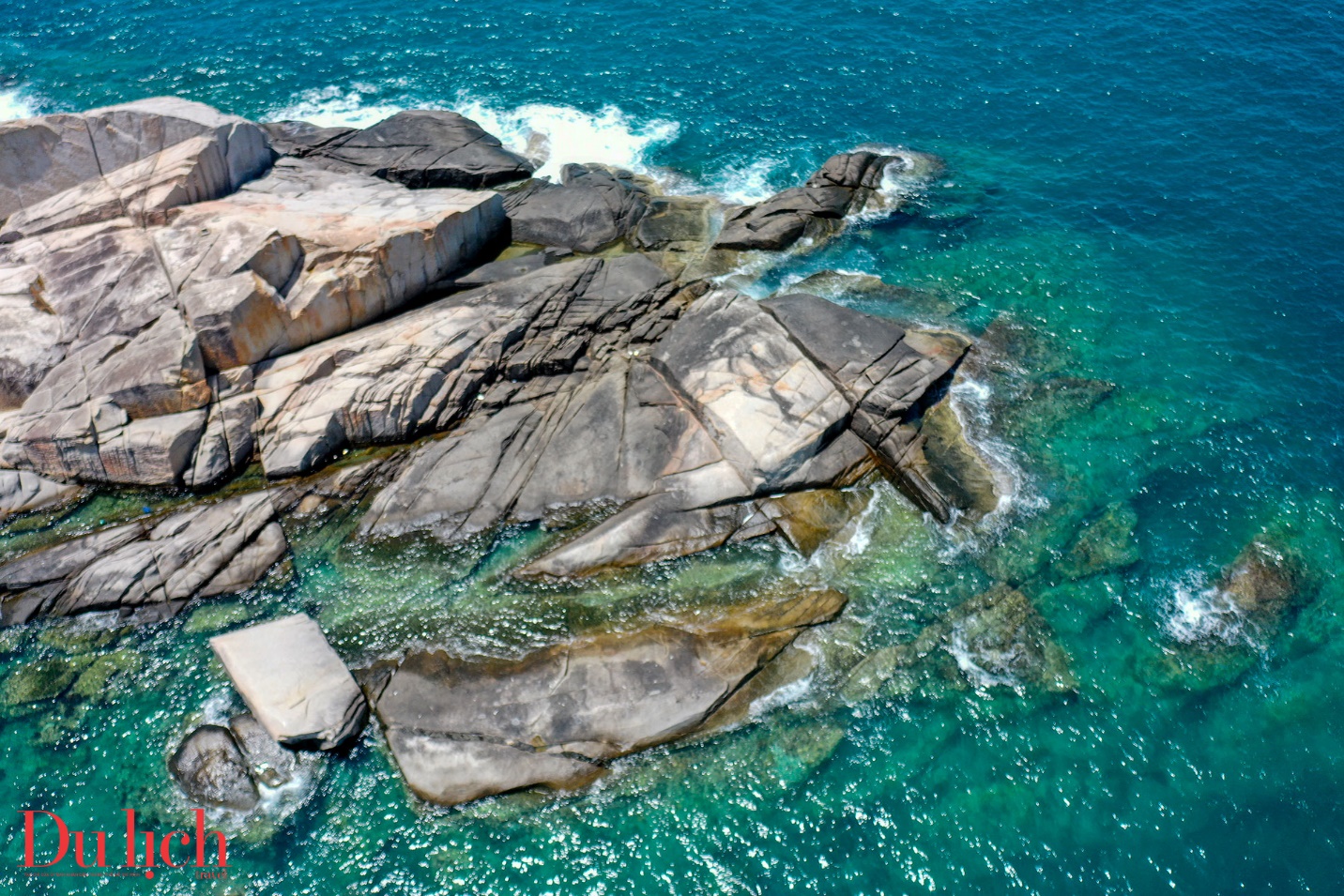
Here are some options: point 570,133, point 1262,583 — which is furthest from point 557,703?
point 570,133

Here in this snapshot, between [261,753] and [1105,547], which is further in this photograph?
[1105,547]

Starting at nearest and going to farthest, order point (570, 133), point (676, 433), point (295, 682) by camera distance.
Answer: point (295, 682) → point (676, 433) → point (570, 133)

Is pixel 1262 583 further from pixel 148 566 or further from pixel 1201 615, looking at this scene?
pixel 148 566

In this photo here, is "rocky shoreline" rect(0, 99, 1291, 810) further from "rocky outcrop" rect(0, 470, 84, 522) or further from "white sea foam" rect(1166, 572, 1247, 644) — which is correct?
"white sea foam" rect(1166, 572, 1247, 644)

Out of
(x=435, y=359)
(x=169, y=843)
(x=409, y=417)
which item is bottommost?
(x=169, y=843)

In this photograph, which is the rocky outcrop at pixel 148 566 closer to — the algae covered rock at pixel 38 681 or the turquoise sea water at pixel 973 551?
the turquoise sea water at pixel 973 551

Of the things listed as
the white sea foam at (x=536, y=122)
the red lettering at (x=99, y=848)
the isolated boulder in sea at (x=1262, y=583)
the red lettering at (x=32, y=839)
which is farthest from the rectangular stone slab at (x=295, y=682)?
the white sea foam at (x=536, y=122)

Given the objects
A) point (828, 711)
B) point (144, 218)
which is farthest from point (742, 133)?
point (828, 711)
